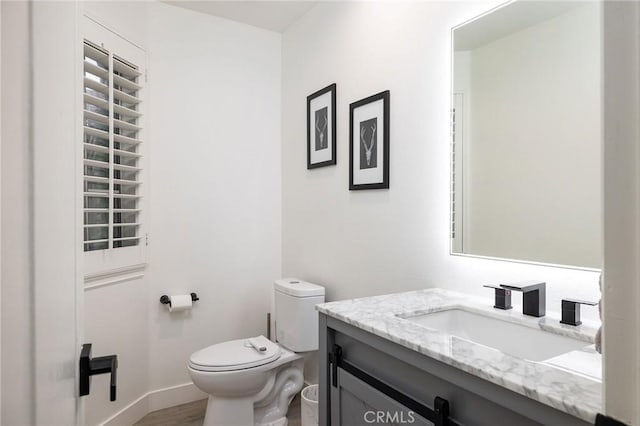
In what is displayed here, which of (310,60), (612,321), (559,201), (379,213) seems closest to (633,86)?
(612,321)

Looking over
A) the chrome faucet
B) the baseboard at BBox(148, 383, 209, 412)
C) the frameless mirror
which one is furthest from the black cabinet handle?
the baseboard at BBox(148, 383, 209, 412)

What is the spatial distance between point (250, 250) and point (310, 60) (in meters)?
1.39

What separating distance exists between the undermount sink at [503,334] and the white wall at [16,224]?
3.55 ft

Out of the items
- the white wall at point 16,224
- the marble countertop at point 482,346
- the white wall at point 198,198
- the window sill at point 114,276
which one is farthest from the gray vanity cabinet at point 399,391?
the white wall at point 198,198

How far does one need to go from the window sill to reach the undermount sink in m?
1.64

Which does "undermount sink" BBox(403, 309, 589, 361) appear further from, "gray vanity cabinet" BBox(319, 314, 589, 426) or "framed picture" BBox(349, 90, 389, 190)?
"framed picture" BBox(349, 90, 389, 190)

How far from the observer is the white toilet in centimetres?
202

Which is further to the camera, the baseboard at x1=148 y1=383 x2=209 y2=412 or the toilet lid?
the baseboard at x1=148 y1=383 x2=209 y2=412

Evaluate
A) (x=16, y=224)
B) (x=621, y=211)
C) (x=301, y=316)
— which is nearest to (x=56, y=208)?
(x=16, y=224)

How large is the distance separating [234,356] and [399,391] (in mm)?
1260

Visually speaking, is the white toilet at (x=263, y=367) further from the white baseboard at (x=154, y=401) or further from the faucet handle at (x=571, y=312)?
the faucet handle at (x=571, y=312)

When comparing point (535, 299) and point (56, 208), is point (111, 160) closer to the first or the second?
point (56, 208)

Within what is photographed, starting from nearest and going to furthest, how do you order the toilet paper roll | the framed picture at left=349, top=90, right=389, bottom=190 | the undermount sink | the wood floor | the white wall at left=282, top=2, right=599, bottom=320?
the undermount sink, the white wall at left=282, top=2, right=599, bottom=320, the framed picture at left=349, top=90, right=389, bottom=190, the wood floor, the toilet paper roll

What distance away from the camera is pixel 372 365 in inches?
47.4
